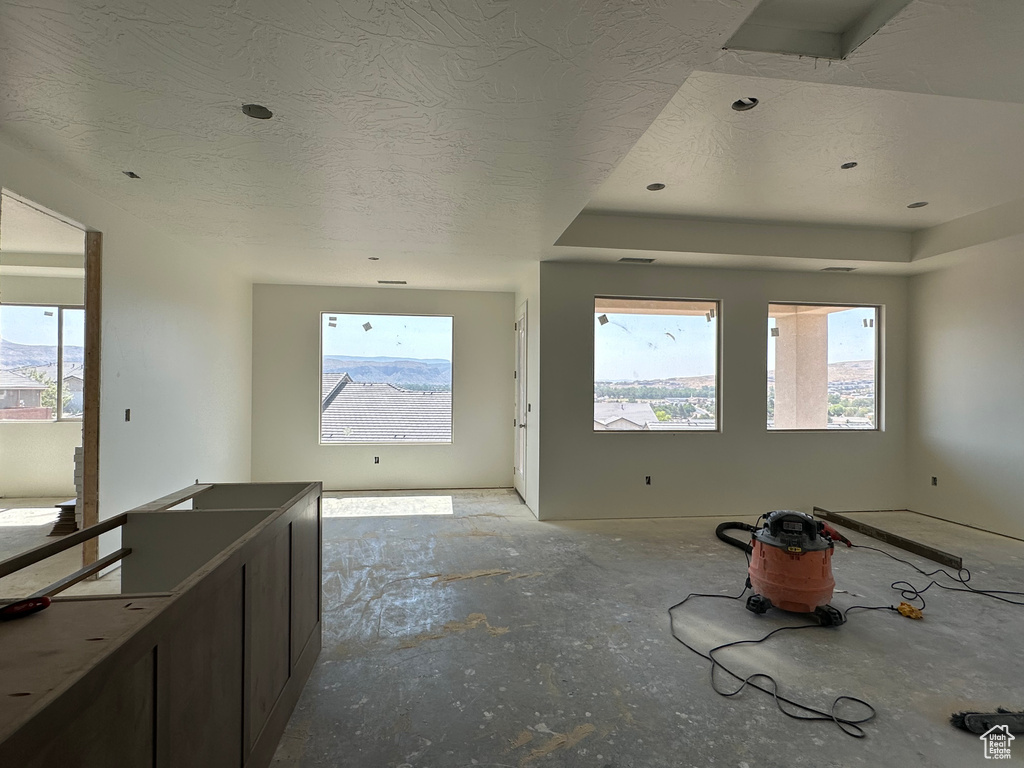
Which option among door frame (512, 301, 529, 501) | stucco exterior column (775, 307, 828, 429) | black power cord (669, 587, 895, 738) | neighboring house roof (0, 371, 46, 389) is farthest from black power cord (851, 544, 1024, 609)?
neighboring house roof (0, 371, 46, 389)

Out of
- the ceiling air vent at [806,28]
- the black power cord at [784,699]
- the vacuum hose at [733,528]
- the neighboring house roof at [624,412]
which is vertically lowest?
the black power cord at [784,699]

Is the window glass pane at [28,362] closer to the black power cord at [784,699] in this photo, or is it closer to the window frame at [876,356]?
the black power cord at [784,699]

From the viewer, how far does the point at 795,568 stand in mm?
3068

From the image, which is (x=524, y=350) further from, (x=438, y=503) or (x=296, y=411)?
(x=296, y=411)

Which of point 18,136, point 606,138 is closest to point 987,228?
point 606,138

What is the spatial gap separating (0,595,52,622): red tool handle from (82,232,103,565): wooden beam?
305 cm

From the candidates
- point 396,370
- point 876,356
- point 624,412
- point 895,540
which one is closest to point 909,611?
point 895,540

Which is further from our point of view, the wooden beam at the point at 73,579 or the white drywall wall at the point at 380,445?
the white drywall wall at the point at 380,445

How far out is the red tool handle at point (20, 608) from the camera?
1186 mm

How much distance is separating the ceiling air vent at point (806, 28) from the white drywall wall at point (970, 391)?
4091 mm

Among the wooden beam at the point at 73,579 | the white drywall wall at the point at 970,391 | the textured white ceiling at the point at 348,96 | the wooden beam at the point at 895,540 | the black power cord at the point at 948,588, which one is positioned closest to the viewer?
the wooden beam at the point at 73,579

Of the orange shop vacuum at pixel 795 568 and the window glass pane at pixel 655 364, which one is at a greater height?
the window glass pane at pixel 655 364

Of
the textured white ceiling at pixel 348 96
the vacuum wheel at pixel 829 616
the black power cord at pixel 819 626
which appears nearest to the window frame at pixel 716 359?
the black power cord at pixel 819 626

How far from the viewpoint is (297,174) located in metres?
3.25
